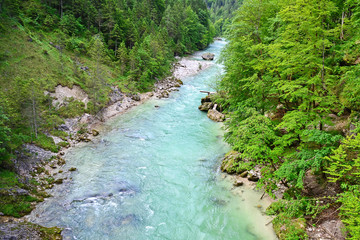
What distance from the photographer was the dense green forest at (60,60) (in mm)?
18516

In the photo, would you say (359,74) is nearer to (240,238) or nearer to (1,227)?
(240,238)

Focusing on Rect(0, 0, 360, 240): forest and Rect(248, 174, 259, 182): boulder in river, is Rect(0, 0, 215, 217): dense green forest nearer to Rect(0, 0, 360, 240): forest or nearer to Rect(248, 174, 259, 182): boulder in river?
Rect(0, 0, 360, 240): forest

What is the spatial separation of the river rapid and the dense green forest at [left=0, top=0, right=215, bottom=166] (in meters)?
5.02

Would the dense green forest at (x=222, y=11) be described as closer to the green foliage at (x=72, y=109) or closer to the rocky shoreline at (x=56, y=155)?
the rocky shoreline at (x=56, y=155)

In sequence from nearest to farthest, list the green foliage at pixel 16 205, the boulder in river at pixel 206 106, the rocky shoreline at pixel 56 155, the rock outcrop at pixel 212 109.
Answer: the rocky shoreline at pixel 56 155, the green foliage at pixel 16 205, the rock outcrop at pixel 212 109, the boulder in river at pixel 206 106

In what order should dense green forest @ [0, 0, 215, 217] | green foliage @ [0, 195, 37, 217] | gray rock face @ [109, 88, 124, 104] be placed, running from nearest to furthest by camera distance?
green foliage @ [0, 195, 37, 217], dense green forest @ [0, 0, 215, 217], gray rock face @ [109, 88, 124, 104]

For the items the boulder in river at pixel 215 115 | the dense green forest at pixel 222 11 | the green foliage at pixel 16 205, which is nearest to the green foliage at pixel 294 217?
the green foliage at pixel 16 205

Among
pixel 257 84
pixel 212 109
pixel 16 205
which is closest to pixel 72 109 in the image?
pixel 16 205

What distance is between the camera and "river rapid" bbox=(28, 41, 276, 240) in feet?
40.9

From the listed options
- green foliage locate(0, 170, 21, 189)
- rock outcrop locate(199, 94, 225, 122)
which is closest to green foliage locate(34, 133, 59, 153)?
green foliage locate(0, 170, 21, 189)

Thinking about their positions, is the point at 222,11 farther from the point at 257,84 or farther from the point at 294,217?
the point at 294,217

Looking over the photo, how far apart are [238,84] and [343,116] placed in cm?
836

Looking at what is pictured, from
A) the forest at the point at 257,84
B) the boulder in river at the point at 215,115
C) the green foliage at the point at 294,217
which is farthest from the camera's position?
the boulder in river at the point at 215,115

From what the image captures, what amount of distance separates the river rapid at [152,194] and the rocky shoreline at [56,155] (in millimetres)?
772
